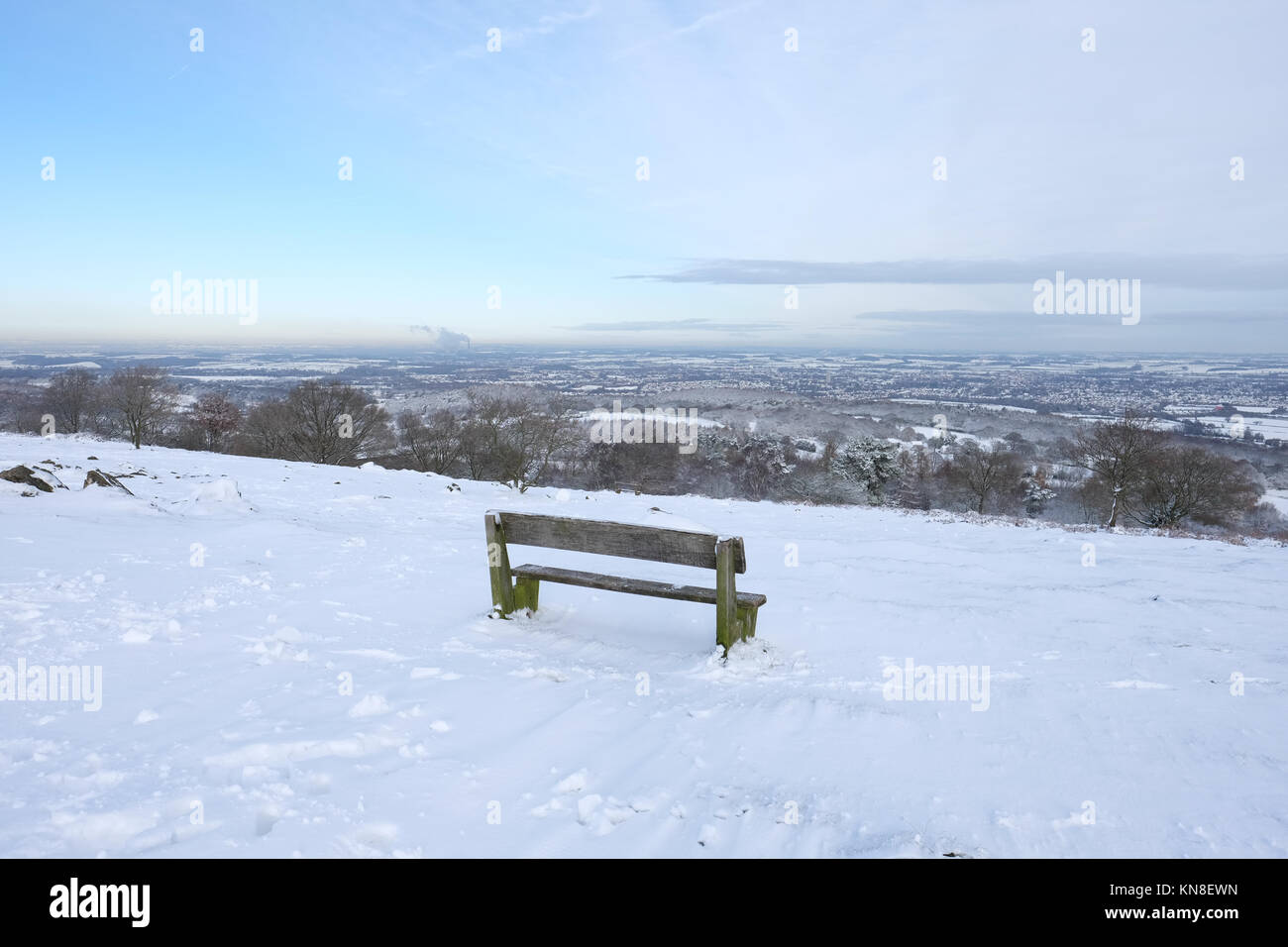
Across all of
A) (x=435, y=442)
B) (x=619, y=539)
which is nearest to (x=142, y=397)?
(x=435, y=442)

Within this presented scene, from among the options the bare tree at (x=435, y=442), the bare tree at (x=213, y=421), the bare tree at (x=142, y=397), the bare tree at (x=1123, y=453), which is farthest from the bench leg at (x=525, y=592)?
the bare tree at (x=213, y=421)

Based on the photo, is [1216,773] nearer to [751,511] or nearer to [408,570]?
[408,570]

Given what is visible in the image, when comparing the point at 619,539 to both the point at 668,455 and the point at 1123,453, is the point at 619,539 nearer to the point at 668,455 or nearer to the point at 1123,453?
the point at 1123,453

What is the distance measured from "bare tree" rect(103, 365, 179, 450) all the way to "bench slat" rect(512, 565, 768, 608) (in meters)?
35.7

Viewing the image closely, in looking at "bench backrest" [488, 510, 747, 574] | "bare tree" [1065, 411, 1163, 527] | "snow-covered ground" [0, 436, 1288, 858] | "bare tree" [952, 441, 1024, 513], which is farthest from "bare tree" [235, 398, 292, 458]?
"bare tree" [1065, 411, 1163, 527]

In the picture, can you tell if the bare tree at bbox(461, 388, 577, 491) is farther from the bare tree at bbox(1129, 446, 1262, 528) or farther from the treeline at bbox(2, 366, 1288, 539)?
the bare tree at bbox(1129, 446, 1262, 528)

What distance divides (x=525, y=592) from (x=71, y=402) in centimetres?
5438

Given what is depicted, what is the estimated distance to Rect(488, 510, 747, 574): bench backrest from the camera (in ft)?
17.4

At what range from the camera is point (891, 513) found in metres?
17.6

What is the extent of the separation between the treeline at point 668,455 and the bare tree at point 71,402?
0.11 metres

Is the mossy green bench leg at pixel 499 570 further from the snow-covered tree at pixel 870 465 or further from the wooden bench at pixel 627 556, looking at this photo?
the snow-covered tree at pixel 870 465
